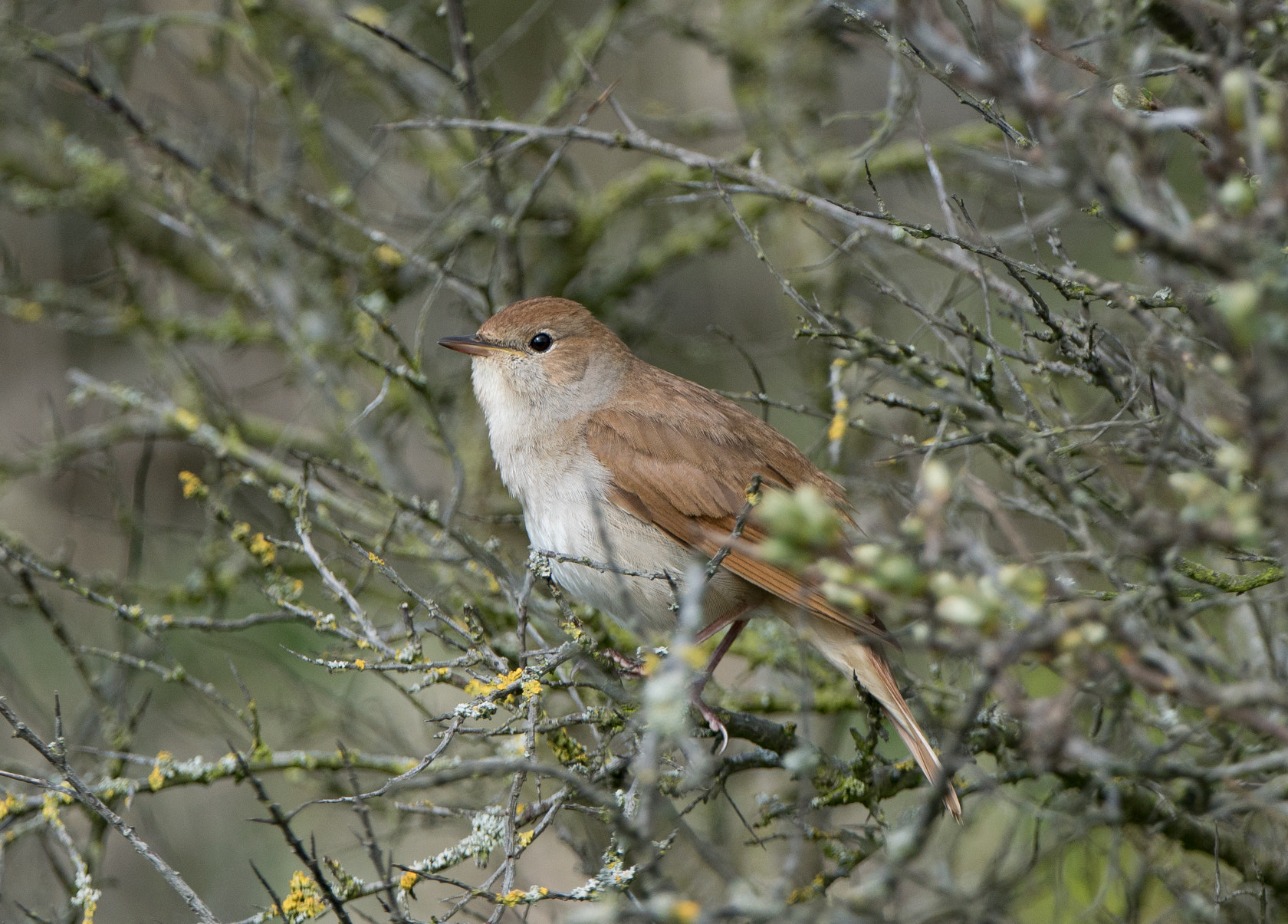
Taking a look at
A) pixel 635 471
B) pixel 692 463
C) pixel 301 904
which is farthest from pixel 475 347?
pixel 301 904

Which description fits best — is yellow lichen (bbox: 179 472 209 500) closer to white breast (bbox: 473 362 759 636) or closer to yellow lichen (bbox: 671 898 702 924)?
white breast (bbox: 473 362 759 636)

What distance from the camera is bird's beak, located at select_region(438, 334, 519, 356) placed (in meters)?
4.37

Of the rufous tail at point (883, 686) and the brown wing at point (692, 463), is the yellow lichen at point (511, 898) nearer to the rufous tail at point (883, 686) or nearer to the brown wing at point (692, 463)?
the rufous tail at point (883, 686)

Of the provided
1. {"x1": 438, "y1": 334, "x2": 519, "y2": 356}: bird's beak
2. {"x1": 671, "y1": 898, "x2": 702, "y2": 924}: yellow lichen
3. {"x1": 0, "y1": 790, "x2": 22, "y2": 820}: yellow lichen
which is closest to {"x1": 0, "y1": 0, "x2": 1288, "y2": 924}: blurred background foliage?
{"x1": 671, "y1": 898, "x2": 702, "y2": 924}: yellow lichen

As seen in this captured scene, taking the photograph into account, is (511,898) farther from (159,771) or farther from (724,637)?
(724,637)

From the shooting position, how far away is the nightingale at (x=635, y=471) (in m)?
3.78

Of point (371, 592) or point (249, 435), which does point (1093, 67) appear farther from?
point (249, 435)

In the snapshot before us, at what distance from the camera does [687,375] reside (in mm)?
7391

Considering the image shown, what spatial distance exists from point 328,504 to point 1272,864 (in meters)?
3.21

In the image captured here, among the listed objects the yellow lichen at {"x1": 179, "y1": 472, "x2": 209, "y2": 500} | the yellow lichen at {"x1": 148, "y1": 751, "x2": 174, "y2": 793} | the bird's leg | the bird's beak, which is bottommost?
the bird's leg

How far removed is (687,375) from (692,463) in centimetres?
336

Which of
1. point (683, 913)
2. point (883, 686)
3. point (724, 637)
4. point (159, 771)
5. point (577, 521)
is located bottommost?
point (883, 686)

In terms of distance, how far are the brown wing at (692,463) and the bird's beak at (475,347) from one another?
1.54 feet

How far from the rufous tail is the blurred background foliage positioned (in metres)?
0.13
